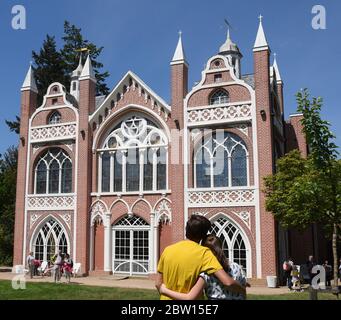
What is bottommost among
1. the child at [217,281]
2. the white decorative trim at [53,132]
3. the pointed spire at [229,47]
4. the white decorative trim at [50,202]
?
the child at [217,281]

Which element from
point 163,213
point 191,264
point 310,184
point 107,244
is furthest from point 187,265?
point 107,244

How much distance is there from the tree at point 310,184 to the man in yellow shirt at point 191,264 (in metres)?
8.88

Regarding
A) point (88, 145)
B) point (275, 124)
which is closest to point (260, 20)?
point (275, 124)

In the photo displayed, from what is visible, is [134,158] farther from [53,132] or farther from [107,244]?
[53,132]

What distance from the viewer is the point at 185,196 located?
70.5 feet

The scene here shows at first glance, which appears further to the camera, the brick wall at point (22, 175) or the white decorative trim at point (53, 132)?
the brick wall at point (22, 175)

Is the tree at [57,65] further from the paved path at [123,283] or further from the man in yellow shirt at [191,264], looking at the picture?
the man in yellow shirt at [191,264]

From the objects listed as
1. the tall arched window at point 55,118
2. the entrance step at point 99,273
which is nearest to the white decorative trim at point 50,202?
the entrance step at point 99,273

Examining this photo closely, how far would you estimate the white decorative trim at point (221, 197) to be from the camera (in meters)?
20.4

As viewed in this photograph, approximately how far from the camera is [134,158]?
23.5 m

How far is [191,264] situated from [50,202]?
876 inches

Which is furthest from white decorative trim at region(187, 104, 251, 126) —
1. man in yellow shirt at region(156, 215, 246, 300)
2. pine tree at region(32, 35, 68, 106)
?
pine tree at region(32, 35, 68, 106)
